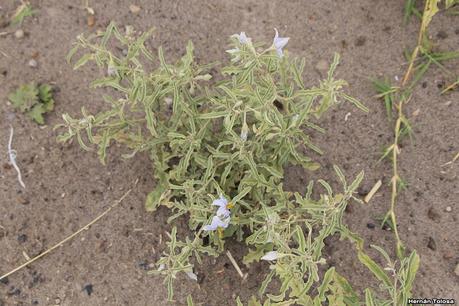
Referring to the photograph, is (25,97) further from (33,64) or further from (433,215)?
(433,215)

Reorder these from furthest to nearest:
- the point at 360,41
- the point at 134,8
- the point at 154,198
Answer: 1. the point at 134,8
2. the point at 360,41
3. the point at 154,198

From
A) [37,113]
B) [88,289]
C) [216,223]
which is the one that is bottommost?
[88,289]

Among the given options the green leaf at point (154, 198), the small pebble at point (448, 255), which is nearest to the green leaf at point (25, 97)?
the green leaf at point (154, 198)

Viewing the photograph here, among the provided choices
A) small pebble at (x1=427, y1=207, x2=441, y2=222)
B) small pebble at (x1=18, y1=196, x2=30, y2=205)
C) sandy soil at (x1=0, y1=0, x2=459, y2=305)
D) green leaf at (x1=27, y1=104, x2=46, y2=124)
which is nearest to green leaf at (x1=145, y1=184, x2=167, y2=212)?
sandy soil at (x1=0, y1=0, x2=459, y2=305)

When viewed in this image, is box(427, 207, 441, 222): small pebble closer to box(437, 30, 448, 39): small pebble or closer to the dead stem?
box(437, 30, 448, 39): small pebble

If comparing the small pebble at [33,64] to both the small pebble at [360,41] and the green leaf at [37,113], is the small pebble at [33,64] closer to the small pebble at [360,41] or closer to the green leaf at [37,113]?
the green leaf at [37,113]

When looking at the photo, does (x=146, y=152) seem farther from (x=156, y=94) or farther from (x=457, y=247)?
(x=457, y=247)

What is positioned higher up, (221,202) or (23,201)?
(221,202)

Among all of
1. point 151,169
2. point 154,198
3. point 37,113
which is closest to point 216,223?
point 154,198
